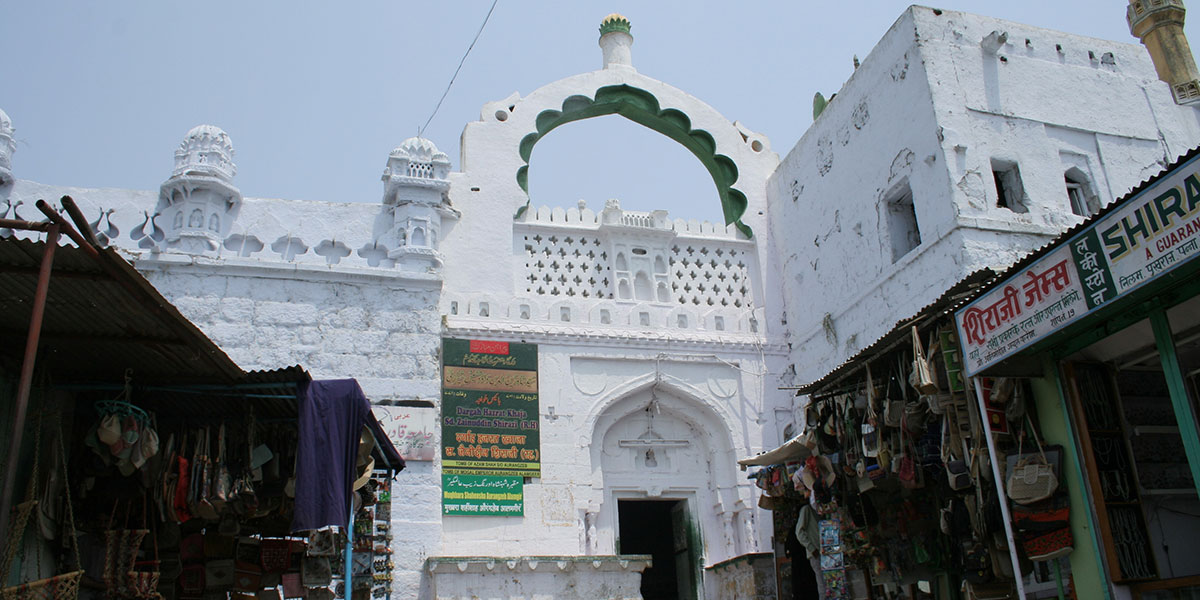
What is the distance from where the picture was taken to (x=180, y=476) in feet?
24.4

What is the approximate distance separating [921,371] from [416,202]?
275 inches

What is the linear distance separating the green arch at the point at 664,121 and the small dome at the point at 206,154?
4.33 meters

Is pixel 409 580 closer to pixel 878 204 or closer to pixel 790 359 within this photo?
pixel 790 359

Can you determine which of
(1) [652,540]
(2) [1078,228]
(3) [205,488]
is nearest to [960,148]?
(2) [1078,228]

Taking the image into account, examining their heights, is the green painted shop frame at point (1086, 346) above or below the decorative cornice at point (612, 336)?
below

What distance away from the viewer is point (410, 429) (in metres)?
11.5

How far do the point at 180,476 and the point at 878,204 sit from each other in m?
8.42

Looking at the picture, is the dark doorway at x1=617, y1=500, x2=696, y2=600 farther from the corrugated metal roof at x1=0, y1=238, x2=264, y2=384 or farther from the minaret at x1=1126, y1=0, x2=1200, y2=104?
the corrugated metal roof at x1=0, y1=238, x2=264, y2=384

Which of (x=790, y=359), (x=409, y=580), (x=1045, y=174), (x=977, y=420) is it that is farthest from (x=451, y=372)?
(x=1045, y=174)

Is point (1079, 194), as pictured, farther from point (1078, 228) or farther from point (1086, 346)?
point (1078, 228)

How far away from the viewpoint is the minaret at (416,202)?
1230cm

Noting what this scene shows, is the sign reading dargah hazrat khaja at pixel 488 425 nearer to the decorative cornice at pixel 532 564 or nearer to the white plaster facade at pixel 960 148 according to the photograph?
the decorative cornice at pixel 532 564

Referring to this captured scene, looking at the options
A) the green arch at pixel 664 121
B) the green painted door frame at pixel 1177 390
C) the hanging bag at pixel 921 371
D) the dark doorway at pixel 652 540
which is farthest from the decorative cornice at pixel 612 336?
the green painted door frame at pixel 1177 390

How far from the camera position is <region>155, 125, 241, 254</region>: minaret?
38.5ft
